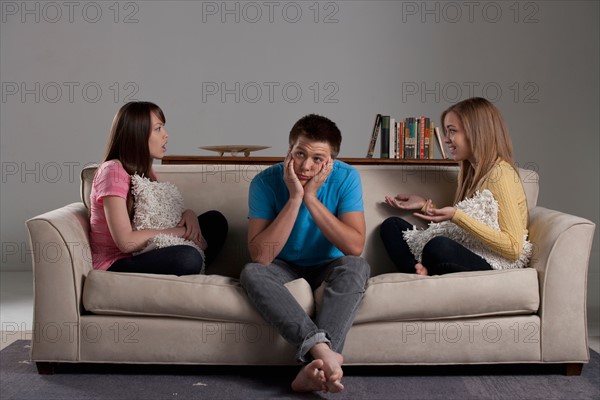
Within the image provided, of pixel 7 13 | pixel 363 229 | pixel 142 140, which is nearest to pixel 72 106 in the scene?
pixel 7 13

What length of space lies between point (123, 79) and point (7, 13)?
88 centimetres

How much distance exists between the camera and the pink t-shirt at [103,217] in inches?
114

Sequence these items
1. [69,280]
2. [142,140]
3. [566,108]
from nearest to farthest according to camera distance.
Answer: [69,280] → [142,140] → [566,108]

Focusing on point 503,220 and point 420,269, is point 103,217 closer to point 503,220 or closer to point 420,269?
point 420,269

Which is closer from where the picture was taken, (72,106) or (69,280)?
(69,280)

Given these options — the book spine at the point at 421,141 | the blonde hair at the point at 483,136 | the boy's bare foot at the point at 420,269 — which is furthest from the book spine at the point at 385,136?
the boy's bare foot at the point at 420,269

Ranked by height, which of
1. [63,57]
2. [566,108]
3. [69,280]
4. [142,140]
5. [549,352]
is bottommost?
[549,352]

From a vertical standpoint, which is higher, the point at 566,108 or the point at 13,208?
the point at 566,108

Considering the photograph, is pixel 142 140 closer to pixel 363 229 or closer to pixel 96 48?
pixel 363 229

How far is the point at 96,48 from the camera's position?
5270mm

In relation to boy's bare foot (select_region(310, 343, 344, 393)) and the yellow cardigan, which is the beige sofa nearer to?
the yellow cardigan

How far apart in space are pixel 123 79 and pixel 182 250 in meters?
2.71

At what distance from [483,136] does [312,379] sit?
3.98 feet

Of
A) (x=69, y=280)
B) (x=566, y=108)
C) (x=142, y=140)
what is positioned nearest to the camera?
(x=69, y=280)
